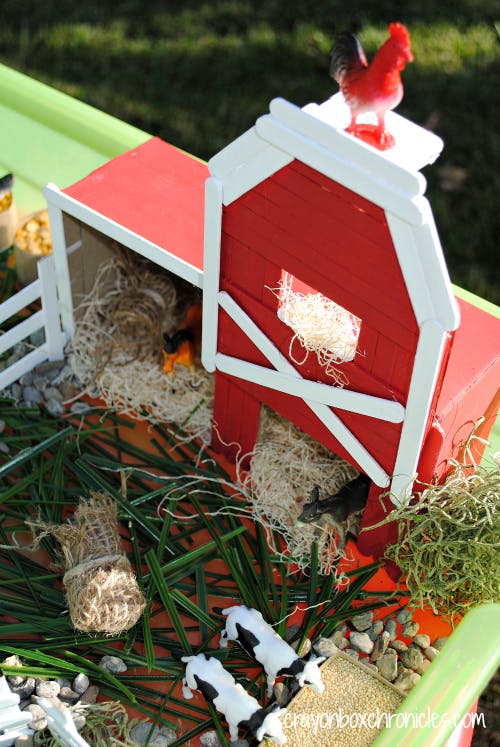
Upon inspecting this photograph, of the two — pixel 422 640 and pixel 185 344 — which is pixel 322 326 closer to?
pixel 185 344

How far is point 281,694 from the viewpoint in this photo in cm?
273

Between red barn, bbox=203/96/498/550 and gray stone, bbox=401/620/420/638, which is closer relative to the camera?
red barn, bbox=203/96/498/550

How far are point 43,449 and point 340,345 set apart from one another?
3.41ft

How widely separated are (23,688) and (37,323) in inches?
47.6

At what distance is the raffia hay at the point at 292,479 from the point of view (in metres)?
3.06

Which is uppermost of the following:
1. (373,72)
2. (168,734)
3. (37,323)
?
(373,72)

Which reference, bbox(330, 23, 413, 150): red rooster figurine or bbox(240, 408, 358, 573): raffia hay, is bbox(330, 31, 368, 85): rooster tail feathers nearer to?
bbox(330, 23, 413, 150): red rooster figurine

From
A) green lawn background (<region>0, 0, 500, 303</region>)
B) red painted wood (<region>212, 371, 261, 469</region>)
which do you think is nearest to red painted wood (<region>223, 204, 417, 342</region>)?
red painted wood (<region>212, 371, 261, 469</region>)

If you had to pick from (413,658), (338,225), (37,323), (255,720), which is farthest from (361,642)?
(37,323)

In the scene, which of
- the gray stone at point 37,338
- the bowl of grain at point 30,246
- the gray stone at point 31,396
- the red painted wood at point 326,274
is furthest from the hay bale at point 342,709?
the bowl of grain at point 30,246

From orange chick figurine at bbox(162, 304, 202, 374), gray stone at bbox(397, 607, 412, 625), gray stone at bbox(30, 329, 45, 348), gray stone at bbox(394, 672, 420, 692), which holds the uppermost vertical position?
orange chick figurine at bbox(162, 304, 202, 374)

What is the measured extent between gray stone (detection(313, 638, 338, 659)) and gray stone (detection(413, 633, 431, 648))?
0.23 metres

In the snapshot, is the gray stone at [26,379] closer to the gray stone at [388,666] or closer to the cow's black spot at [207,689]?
the cow's black spot at [207,689]

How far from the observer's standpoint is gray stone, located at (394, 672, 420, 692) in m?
2.79
